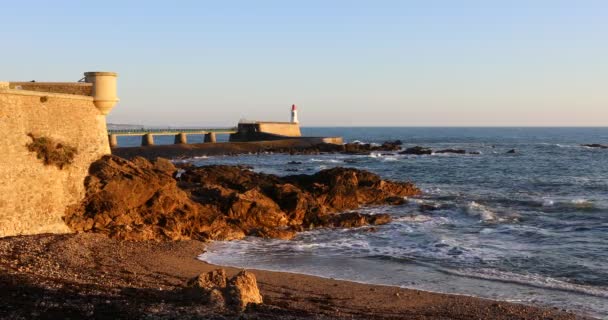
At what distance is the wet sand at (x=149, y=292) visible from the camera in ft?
30.7

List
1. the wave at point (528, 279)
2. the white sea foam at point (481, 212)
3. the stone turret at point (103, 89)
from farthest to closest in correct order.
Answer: the white sea foam at point (481, 212) → the stone turret at point (103, 89) → the wave at point (528, 279)

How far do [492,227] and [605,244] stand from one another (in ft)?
13.6

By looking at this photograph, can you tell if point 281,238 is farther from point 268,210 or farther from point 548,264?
point 548,264

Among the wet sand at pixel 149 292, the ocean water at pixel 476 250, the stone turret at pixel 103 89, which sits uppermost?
the stone turret at pixel 103 89

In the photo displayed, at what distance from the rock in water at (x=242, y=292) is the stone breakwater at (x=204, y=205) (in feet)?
24.8

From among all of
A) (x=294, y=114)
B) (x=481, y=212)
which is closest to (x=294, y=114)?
(x=294, y=114)

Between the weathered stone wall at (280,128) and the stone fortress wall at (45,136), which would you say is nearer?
the stone fortress wall at (45,136)

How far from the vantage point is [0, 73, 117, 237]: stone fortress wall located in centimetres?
1557

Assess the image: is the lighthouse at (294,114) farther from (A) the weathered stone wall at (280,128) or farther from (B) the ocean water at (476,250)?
(B) the ocean water at (476,250)

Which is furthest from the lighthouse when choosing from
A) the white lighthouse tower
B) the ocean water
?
the ocean water

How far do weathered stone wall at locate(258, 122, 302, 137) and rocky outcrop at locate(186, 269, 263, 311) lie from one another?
63119 millimetres

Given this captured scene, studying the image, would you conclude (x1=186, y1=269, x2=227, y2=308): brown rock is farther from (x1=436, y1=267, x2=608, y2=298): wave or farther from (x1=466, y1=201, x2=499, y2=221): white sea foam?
(x1=466, y1=201, x2=499, y2=221): white sea foam

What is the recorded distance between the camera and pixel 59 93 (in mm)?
17875

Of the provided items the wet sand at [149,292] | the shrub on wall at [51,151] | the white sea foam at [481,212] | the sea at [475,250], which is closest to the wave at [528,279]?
the sea at [475,250]
